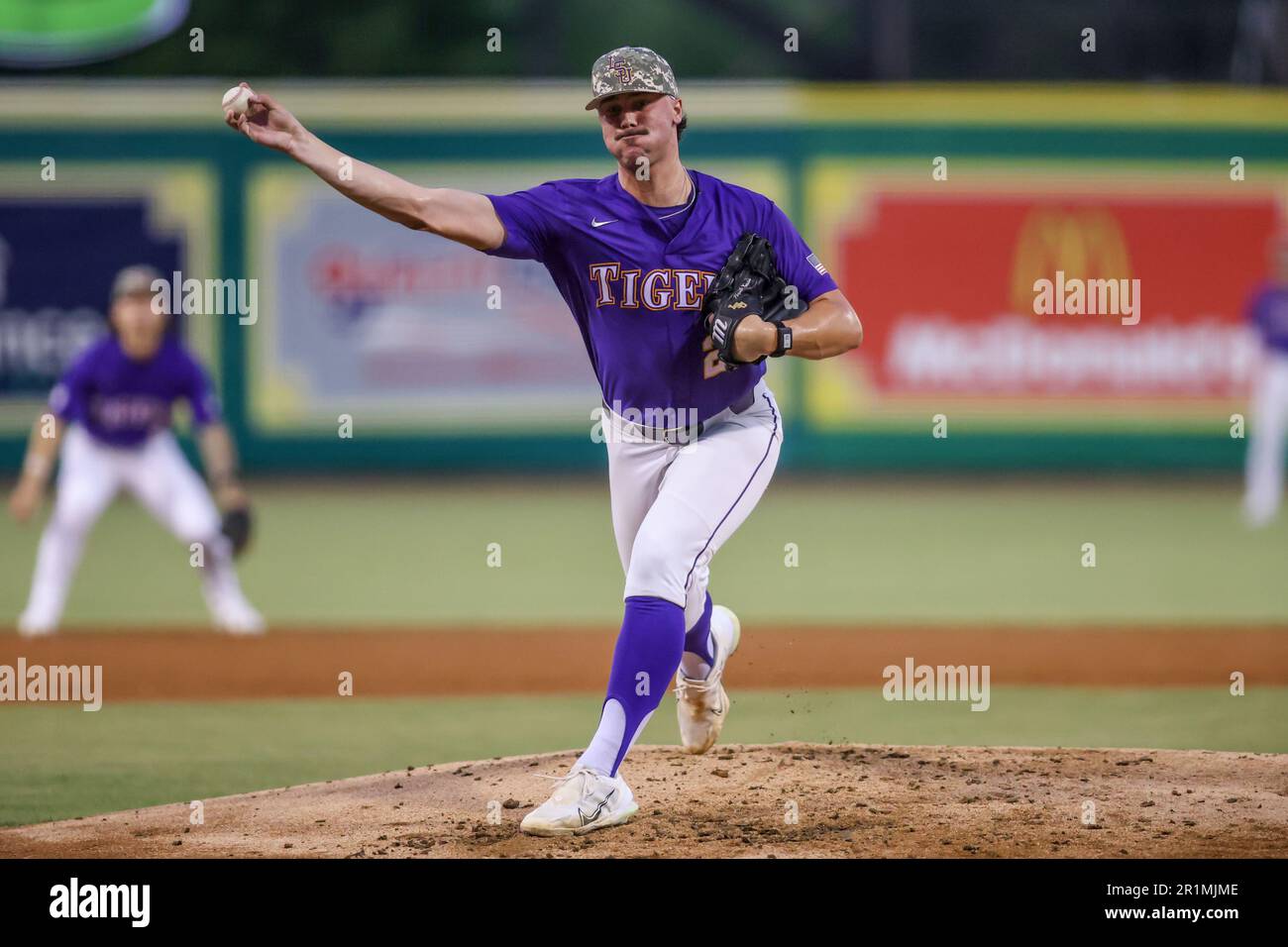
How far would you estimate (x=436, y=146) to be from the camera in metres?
16.8

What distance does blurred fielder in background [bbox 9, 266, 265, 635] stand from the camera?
9562mm

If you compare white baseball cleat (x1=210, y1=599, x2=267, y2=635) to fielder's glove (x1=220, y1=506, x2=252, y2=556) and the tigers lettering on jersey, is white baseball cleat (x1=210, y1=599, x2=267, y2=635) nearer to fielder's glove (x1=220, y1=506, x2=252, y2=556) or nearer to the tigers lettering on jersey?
fielder's glove (x1=220, y1=506, x2=252, y2=556)

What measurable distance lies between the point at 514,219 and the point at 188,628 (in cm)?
572

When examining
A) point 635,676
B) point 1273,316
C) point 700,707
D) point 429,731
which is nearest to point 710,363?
point 635,676

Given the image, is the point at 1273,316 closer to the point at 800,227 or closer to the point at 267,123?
the point at 800,227

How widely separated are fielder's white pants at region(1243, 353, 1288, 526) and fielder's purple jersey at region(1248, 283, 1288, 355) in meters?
0.13

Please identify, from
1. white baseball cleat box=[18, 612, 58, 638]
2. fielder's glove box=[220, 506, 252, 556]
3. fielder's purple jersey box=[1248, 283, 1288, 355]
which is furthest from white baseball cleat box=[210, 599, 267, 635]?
fielder's purple jersey box=[1248, 283, 1288, 355]

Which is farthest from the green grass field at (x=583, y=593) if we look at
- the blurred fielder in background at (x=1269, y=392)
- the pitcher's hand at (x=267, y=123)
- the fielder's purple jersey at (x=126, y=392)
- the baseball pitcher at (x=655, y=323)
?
the pitcher's hand at (x=267, y=123)

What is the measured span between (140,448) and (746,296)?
603 centimetres

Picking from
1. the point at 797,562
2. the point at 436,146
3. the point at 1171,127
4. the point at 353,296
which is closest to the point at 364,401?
the point at 353,296

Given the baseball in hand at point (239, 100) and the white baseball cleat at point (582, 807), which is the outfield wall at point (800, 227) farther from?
the baseball in hand at point (239, 100)

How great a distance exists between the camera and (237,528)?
963 centimetres

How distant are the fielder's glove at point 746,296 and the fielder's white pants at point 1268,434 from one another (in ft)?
33.8

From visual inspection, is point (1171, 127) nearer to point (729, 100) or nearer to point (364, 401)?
point (729, 100)
